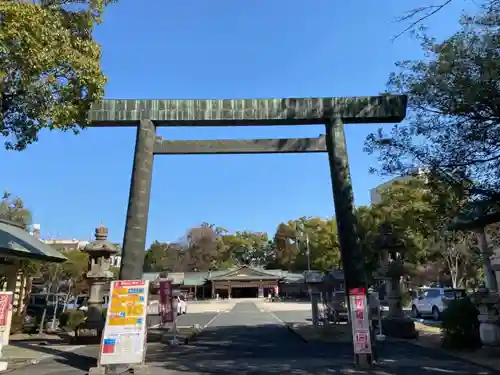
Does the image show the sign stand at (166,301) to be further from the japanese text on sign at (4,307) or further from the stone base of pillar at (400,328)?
the stone base of pillar at (400,328)

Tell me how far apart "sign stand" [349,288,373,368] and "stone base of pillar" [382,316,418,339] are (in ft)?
19.7

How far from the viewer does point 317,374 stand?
855cm

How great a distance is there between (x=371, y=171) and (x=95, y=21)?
24.6 feet

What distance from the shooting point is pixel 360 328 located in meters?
9.42

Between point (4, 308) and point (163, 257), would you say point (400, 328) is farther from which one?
point (163, 257)

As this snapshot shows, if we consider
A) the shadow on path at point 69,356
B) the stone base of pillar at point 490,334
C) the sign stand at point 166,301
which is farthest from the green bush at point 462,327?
the shadow on path at point 69,356

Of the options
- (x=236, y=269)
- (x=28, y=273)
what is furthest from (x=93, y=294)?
(x=236, y=269)

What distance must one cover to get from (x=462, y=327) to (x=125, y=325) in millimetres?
8593

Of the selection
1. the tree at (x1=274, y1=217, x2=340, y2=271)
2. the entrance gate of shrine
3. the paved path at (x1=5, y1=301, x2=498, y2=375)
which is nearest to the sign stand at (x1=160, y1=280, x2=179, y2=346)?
the paved path at (x1=5, y1=301, x2=498, y2=375)

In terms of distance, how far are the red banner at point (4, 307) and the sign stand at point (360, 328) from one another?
7861 mm

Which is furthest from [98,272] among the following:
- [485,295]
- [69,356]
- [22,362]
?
[485,295]

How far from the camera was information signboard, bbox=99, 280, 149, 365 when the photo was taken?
8664 millimetres

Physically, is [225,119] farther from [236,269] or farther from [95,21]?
[236,269]

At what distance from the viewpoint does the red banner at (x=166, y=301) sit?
1578 centimetres
